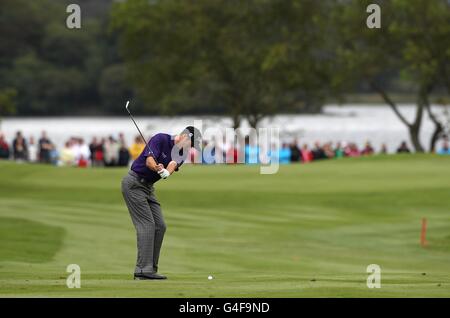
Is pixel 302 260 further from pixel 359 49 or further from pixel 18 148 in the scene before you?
pixel 359 49

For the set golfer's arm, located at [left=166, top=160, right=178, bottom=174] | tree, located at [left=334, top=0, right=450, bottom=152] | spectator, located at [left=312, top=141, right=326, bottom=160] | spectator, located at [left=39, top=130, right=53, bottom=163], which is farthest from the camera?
tree, located at [left=334, top=0, right=450, bottom=152]

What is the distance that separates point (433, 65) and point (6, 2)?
54.6 meters

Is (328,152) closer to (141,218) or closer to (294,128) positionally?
(141,218)

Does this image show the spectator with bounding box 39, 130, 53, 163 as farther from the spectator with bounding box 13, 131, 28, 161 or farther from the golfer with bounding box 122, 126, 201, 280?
the golfer with bounding box 122, 126, 201, 280

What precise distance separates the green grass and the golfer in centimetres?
44

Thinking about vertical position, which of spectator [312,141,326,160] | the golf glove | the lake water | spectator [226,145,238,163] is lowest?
the lake water

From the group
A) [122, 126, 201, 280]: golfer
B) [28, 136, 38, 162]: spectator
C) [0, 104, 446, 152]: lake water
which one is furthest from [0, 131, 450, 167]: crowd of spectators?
[0, 104, 446, 152]: lake water

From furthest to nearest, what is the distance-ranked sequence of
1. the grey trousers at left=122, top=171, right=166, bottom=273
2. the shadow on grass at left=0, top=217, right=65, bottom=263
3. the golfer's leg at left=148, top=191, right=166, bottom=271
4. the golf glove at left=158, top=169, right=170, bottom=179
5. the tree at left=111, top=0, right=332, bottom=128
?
the tree at left=111, top=0, right=332, bottom=128 → the shadow on grass at left=0, top=217, right=65, bottom=263 → the golfer's leg at left=148, top=191, right=166, bottom=271 → the grey trousers at left=122, top=171, right=166, bottom=273 → the golf glove at left=158, top=169, right=170, bottom=179

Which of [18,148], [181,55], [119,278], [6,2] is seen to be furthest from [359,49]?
[119,278]

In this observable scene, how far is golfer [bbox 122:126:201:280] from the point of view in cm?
1611

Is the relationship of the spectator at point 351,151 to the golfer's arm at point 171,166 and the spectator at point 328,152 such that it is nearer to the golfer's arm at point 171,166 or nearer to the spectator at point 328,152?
the spectator at point 328,152

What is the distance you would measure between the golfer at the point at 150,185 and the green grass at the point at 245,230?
440 millimetres

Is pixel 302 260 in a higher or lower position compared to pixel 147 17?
lower
